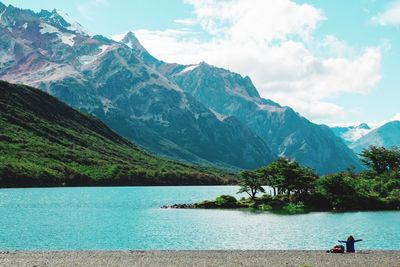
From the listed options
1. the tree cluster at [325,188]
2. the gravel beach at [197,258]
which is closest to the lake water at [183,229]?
the gravel beach at [197,258]

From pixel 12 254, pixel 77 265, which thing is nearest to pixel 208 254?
pixel 77 265

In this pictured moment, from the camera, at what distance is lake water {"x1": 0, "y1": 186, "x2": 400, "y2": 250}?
3174 inches

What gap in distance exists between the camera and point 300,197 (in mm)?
156375

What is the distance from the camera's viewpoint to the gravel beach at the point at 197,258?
5562 cm

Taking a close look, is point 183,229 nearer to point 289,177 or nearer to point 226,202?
point 226,202

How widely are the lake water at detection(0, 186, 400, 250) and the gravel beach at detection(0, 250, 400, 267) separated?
11.8 metres

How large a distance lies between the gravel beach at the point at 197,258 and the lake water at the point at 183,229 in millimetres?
11815

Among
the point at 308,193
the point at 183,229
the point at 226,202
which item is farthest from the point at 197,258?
the point at 308,193

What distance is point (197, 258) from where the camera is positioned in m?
60.5

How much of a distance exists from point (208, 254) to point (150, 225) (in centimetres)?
4335

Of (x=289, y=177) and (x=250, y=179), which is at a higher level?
(x=289, y=177)

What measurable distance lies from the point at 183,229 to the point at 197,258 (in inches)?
1539

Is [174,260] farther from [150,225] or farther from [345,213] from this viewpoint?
[345,213]

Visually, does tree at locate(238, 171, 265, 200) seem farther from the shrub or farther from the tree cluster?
the shrub
